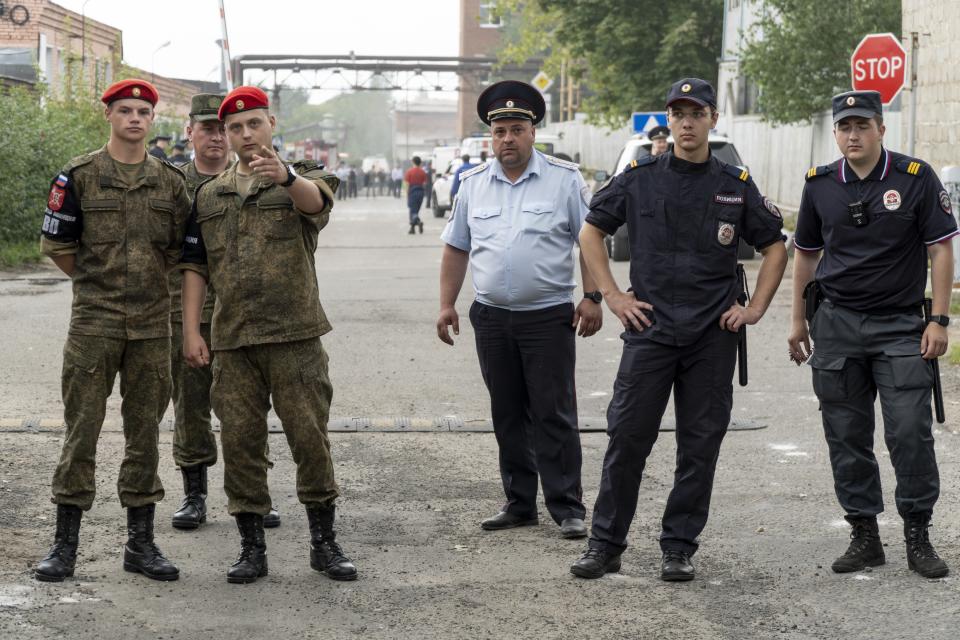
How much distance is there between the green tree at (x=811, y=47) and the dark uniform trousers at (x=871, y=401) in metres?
20.2

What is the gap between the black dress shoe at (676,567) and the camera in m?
5.78

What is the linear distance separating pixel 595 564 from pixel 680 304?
1.07 m

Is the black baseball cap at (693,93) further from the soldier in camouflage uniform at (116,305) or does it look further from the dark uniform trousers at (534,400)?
the soldier in camouflage uniform at (116,305)

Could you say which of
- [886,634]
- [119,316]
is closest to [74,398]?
[119,316]

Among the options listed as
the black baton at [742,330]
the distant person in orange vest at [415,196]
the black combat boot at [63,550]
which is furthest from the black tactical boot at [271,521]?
the distant person in orange vest at [415,196]

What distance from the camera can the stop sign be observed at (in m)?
16.3

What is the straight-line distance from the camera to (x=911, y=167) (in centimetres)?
593

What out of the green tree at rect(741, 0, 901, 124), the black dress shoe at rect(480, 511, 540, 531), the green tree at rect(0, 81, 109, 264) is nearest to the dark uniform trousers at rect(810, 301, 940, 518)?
the black dress shoe at rect(480, 511, 540, 531)

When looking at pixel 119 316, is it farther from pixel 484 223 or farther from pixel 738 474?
pixel 738 474

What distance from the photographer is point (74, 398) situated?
5836 mm

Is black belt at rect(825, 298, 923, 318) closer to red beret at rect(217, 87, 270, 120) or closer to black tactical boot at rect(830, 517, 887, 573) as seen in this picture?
black tactical boot at rect(830, 517, 887, 573)

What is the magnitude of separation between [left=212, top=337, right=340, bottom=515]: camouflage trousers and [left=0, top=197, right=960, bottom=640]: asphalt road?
37 cm

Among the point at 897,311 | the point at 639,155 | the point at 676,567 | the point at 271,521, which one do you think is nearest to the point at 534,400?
the point at 676,567

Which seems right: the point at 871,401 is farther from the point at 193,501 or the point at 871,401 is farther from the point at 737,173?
the point at 193,501
